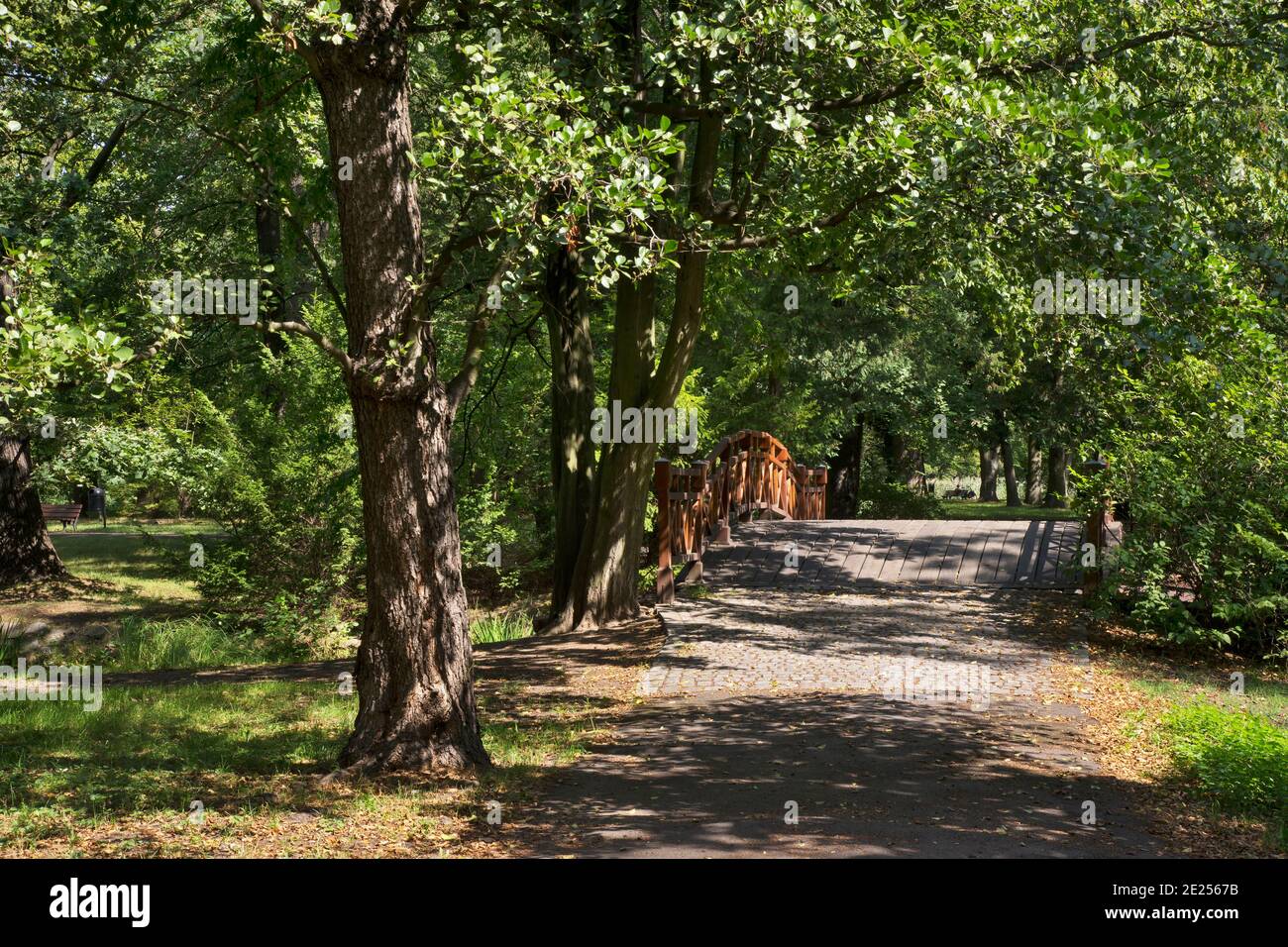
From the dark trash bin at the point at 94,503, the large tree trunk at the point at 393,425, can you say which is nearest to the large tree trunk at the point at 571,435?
the large tree trunk at the point at 393,425

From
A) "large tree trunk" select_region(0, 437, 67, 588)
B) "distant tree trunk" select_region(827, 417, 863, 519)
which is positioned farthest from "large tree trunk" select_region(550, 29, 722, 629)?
"distant tree trunk" select_region(827, 417, 863, 519)

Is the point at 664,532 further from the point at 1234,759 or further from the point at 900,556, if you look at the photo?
the point at 1234,759

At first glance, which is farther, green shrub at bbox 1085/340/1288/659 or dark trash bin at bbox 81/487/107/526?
dark trash bin at bbox 81/487/107/526

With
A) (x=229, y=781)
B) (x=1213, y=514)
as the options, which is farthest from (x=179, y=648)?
(x=1213, y=514)

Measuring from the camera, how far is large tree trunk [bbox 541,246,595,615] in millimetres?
15289

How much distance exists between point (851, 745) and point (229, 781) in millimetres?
4406

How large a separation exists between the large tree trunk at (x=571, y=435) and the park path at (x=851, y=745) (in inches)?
57.1

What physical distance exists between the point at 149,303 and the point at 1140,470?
10.6 metres

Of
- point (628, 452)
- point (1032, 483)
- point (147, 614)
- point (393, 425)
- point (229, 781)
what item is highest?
point (393, 425)

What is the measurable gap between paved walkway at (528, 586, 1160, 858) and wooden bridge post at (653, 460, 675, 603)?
38.2 inches

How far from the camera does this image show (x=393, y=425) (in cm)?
796

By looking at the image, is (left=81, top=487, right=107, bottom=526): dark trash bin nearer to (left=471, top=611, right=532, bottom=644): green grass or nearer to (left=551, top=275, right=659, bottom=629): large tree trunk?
(left=471, top=611, right=532, bottom=644): green grass

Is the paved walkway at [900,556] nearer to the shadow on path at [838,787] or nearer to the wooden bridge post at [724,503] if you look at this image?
the wooden bridge post at [724,503]

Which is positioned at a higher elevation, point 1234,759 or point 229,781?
point 1234,759
